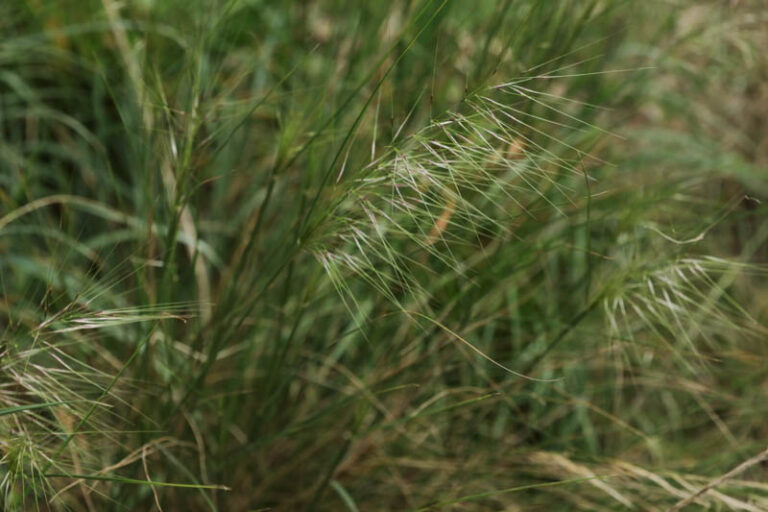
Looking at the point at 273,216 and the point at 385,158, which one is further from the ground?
the point at 385,158

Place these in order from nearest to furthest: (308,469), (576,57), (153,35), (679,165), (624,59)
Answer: (308,469) → (153,35) → (576,57) → (679,165) → (624,59)

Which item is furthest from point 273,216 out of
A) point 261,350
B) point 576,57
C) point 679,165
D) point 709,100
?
point 709,100

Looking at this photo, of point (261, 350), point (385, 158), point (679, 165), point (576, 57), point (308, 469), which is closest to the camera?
point (385, 158)

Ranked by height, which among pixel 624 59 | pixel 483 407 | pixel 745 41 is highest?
pixel 745 41

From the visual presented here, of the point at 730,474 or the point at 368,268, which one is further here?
the point at 368,268

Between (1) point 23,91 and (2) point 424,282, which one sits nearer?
(2) point 424,282

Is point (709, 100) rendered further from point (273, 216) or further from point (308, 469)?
point (308, 469)

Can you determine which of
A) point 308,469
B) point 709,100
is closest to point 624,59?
point 709,100
